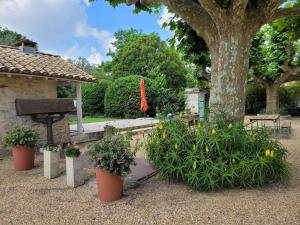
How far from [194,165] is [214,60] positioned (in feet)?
7.48

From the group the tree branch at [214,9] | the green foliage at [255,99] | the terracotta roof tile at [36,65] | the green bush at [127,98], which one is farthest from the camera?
the green foliage at [255,99]

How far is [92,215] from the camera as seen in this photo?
3.22 meters

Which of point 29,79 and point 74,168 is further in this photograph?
point 29,79

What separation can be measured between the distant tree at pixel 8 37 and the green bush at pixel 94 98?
6852mm

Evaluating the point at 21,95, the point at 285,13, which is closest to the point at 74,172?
the point at 21,95

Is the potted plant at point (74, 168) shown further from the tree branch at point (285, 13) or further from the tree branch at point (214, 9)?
the tree branch at point (285, 13)

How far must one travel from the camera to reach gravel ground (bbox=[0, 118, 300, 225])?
9.99 feet

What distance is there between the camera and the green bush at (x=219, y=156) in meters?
3.80

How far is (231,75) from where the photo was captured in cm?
456

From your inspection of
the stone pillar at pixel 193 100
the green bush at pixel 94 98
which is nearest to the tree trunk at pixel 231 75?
the stone pillar at pixel 193 100

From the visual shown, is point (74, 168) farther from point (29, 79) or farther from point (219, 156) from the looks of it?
point (29, 79)

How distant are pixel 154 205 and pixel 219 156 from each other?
52.9 inches

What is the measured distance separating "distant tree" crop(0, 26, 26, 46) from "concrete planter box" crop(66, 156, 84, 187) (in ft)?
58.8

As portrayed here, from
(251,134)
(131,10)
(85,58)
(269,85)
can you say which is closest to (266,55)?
(269,85)
